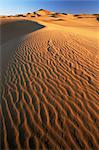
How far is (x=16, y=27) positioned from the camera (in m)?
23.7

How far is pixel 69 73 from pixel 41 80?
1.13 metres

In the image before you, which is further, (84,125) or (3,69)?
(3,69)

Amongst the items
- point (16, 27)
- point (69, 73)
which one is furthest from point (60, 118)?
point (16, 27)

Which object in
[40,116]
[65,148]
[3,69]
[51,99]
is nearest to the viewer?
[65,148]

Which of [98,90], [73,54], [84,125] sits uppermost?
[73,54]

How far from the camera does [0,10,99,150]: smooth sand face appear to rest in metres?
3.90

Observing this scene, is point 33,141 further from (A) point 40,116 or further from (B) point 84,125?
(B) point 84,125

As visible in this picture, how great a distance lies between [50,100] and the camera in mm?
4992

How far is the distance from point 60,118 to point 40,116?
54 centimetres

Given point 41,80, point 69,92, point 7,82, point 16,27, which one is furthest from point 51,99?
point 16,27

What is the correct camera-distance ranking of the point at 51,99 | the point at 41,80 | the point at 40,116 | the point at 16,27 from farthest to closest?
the point at 16,27 → the point at 41,80 → the point at 51,99 → the point at 40,116

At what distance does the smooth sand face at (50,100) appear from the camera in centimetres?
390

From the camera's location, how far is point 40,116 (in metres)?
4.47

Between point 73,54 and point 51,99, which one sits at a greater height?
point 73,54
